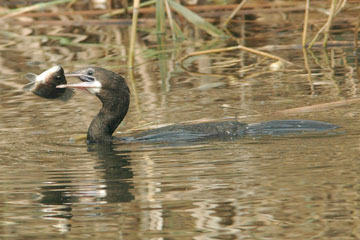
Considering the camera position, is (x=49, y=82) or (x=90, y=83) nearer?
(x=49, y=82)

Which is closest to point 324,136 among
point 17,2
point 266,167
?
point 266,167

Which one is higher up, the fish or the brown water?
the fish

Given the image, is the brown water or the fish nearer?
the brown water

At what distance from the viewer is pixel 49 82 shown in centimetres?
705

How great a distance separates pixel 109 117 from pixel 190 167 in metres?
1.67

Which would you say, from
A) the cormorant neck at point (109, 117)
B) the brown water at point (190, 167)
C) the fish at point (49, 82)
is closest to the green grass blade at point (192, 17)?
the brown water at point (190, 167)

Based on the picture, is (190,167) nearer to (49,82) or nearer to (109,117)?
(109,117)

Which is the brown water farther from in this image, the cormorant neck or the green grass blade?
the green grass blade

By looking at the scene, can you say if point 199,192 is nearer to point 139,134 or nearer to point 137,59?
point 139,134

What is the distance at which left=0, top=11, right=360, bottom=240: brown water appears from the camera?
4.48m

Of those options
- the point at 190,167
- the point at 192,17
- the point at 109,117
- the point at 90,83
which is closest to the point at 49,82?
the point at 90,83

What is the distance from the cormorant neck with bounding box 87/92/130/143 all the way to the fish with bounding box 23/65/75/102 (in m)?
0.40

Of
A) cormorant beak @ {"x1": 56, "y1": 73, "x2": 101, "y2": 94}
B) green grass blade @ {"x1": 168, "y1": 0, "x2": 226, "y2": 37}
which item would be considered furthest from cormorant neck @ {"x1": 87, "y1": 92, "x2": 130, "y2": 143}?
green grass blade @ {"x1": 168, "y1": 0, "x2": 226, "y2": 37}

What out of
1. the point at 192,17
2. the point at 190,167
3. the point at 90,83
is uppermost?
the point at 192,17
